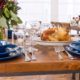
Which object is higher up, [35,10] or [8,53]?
[35,10]

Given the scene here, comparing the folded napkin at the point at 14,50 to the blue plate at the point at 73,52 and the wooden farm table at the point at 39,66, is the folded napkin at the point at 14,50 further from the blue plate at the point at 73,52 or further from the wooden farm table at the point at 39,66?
the blue plate at the point at 73,52

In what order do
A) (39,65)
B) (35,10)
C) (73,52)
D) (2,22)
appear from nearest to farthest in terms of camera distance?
(39,65), (73,52), (2,22), (35,10)

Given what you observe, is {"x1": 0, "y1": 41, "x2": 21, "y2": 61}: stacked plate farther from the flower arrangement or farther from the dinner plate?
the flower arrangement

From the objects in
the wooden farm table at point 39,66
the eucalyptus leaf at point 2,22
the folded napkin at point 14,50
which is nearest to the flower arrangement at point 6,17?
the eucalyptus leaf at point 2,22

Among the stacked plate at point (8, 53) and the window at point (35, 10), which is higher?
the window at point (35, 10)

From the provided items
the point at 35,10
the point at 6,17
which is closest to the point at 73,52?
the point at 6,17

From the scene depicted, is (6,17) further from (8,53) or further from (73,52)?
(73,52)

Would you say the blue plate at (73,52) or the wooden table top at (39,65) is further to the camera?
the blue plate at (73,52)

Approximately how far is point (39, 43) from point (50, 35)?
0.10 m

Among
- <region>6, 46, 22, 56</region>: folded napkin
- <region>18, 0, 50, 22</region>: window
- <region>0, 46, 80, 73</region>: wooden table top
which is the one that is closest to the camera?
<region>0, 46, 80, 73</region>: wooden table top

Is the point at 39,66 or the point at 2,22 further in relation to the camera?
the point at 2,22

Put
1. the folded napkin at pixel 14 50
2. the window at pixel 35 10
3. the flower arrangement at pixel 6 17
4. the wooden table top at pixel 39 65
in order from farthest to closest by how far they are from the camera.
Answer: the window at pixel 35 10, the flower arrangement at pixel 6 17, the folded napkin at pixel 14 50, the wooden table top at pixel 39 65

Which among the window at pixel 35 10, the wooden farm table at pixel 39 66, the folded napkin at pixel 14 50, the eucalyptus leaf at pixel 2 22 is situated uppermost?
the window at pixel 35 10

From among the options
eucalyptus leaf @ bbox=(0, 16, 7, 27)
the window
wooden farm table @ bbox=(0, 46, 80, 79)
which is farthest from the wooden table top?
the window
